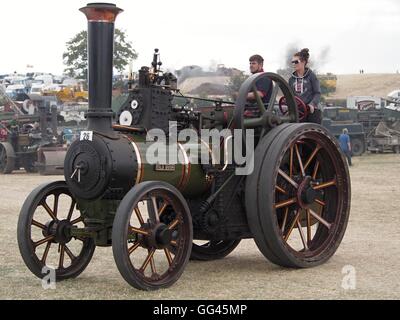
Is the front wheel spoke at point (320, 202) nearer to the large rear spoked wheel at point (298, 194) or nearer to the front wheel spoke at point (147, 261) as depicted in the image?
the large rear spoked wheel at point (298, 194)

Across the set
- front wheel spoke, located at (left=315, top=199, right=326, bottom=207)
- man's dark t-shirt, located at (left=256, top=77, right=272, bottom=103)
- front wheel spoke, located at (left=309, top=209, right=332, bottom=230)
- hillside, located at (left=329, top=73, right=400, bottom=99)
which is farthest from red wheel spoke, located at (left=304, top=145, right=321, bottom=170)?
hillside, located at (left=329, top=73, right=400, bottom=99)

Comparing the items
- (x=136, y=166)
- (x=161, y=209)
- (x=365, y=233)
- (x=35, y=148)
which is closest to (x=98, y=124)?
(x=136, y=166)

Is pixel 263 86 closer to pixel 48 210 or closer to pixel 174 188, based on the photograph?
pixel 174 188

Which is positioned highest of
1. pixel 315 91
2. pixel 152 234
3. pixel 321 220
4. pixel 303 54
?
pixel 303 54

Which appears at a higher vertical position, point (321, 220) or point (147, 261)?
point (321, 220)

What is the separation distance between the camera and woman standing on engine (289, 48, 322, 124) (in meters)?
7.70

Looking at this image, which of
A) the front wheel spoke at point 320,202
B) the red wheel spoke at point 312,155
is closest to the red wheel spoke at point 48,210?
the red wheel spoke at point 312,155

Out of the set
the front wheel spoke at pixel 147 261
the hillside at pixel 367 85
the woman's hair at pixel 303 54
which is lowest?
the front wheel spoke at pixel 147 261

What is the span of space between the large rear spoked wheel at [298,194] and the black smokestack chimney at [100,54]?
1.56m

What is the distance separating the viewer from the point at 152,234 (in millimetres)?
5898

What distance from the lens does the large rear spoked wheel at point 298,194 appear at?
6621 mm

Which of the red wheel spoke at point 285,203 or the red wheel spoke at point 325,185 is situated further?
the red wheel spoke at point 325,185

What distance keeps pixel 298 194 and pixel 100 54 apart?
95.0 inches

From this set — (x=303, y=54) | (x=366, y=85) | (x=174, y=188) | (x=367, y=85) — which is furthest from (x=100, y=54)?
(x=366, y=85)
